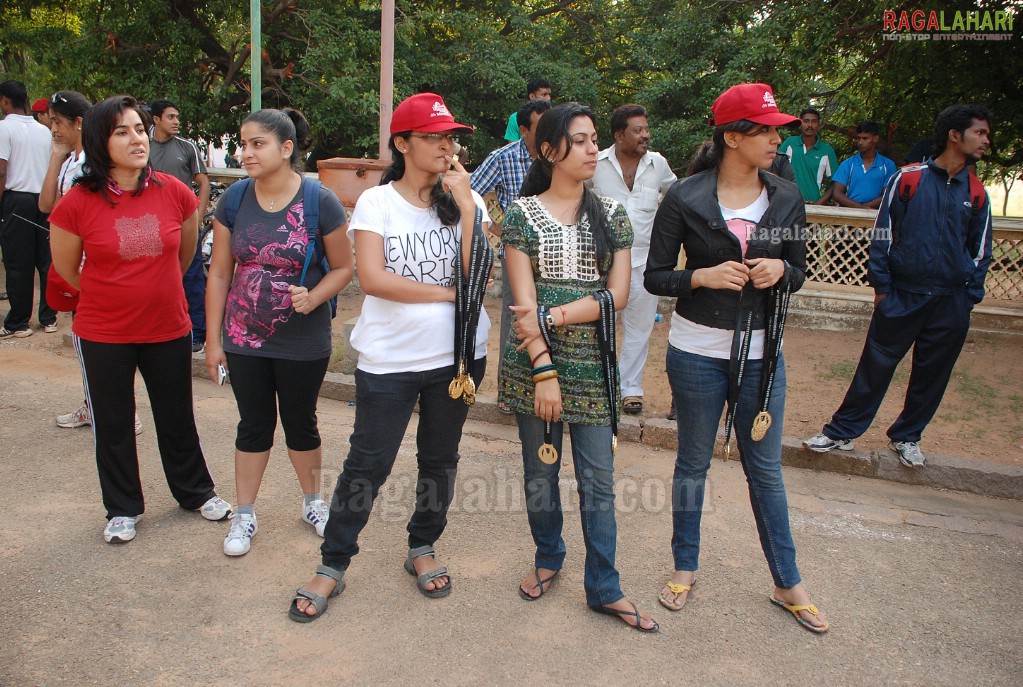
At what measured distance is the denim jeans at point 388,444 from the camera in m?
3.27

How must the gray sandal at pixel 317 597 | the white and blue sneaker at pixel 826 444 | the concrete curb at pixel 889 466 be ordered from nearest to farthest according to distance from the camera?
the gray sandal at pixel 317 597 → the concrete curb at pixel 889 466 → the white and blue sneaker at pixel 826 444

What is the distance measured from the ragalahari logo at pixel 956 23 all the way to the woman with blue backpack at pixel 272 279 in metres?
7.27

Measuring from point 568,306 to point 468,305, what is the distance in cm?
41

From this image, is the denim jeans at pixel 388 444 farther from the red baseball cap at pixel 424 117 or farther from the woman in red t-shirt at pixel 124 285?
the woman in red t-shirt at pixel 124 285

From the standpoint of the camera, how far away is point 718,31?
11.4 meters

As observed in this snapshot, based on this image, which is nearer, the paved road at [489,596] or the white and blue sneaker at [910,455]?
the paved road at [489,596]

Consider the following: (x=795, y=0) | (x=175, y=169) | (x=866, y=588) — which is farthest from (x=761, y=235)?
(x=795, y=0)

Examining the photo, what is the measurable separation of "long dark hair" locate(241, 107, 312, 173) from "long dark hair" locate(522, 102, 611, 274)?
107 cm

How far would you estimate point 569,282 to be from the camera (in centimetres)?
319

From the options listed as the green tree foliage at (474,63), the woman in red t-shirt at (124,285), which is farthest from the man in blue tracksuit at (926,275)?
the green tree foliage at (474,63)

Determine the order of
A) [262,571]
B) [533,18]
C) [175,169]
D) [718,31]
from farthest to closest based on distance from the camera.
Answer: [533,18], [718,31], [175,169], [262,571]

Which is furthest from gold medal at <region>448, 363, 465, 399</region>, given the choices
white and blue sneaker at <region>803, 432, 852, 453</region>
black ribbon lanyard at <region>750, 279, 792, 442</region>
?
white and blue sneaker at <region>803, 432, 852, 453</region>

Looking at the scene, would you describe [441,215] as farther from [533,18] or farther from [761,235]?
[533,18]

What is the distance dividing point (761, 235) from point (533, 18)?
1238 centimetres
